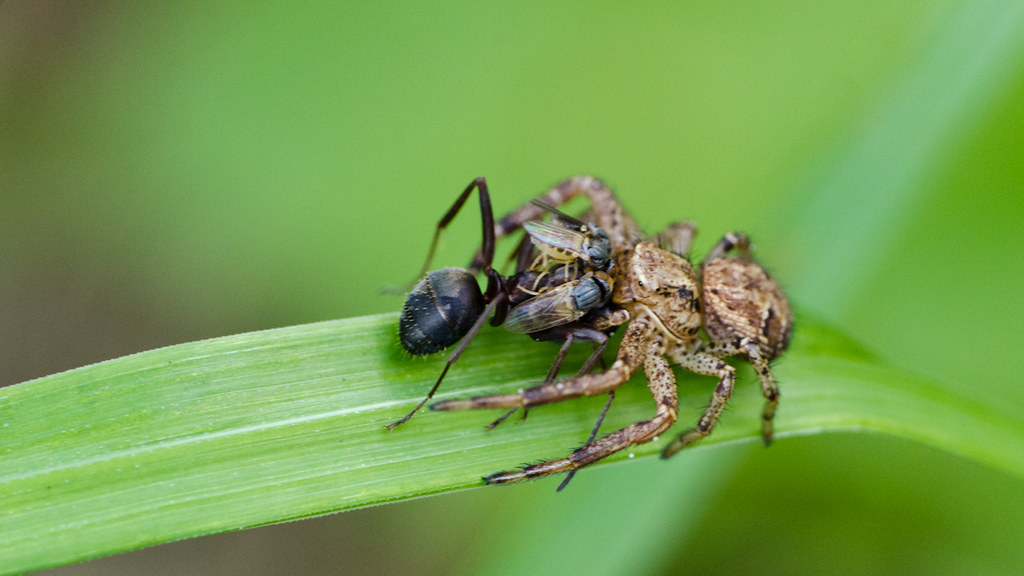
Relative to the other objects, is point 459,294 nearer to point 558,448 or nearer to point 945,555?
point 558,448

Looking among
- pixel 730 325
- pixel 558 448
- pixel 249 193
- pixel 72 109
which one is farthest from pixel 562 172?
pixel 72 109

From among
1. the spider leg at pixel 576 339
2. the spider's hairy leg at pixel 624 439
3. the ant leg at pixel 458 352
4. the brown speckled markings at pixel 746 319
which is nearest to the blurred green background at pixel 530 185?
the brown speckled markings at pixel 746 319

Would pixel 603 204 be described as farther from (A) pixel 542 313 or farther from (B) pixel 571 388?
(B) pixel 571 388

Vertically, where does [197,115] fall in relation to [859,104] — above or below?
below

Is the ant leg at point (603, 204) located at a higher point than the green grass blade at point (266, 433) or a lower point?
higher

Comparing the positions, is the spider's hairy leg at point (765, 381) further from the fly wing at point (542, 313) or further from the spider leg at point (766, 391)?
the fly wing at point (542, 313)

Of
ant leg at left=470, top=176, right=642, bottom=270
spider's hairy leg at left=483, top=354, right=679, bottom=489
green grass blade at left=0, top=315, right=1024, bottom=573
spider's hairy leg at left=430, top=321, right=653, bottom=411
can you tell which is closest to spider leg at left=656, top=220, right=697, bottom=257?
ant leg at left=470, top=176, right=642, bottom=270

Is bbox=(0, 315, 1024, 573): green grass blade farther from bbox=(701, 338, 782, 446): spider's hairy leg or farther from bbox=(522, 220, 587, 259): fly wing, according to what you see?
bbox=(522, 220, 587, 259): fly wing
